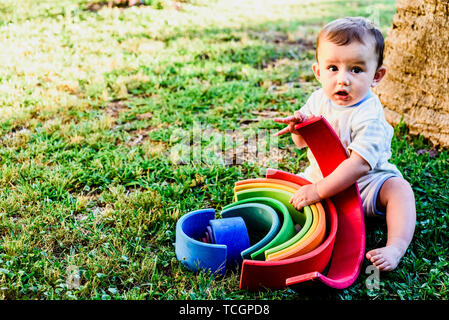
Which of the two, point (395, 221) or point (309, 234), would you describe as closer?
point (309, 234)

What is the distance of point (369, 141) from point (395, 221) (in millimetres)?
477

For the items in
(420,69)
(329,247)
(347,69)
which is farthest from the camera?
(420,69)

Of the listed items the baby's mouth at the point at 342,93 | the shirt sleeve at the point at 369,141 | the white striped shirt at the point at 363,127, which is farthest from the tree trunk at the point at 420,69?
the baby's mouth at the point at 342,93

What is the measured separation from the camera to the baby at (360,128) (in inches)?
88.9

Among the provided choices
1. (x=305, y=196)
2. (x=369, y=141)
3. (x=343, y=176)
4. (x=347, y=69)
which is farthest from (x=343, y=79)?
(x=305, y=196)

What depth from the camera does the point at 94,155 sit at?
133 inches

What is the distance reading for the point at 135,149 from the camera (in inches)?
138

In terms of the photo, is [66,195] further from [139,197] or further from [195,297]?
[195,297]

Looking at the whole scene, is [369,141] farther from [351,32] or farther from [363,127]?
[351,32]

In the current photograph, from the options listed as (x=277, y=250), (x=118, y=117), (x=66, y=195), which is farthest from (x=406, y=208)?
(x=118, y=117)

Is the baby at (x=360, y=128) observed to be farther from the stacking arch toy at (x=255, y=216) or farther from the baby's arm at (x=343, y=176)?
the stacking arch toy at (x=255, y=216)

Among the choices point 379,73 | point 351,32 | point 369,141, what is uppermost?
point 351,32

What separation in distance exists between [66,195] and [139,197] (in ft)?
1.65

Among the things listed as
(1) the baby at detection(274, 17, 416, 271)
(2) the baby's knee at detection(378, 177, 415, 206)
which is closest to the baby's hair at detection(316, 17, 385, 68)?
(1) the baby at detection(274, 17, 416, 271)
